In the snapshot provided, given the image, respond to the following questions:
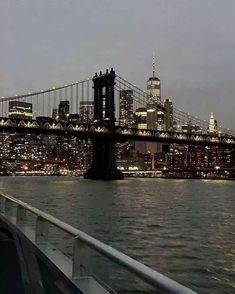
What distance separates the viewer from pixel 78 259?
414cm

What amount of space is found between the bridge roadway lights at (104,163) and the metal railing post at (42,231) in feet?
381

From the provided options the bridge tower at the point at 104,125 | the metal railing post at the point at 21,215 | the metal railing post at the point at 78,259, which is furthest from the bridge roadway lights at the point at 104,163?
the metal railing post at the point at 78,259

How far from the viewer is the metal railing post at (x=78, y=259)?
4113 mm

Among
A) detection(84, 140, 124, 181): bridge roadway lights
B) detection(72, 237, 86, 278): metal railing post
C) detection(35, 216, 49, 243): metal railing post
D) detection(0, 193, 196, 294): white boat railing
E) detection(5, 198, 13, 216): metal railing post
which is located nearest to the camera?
detection(0, 193, 196, 294): white boat railing

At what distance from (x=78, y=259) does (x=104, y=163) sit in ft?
400

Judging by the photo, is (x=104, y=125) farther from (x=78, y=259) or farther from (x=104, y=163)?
(x=78, y=259)

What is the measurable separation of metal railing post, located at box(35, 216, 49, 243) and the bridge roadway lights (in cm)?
11601

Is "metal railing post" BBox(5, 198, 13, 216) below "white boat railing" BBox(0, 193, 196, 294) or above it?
below

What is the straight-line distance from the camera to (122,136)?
409ft

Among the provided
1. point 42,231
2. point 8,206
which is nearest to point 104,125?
point 8,206

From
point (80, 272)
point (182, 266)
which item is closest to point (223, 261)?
point (182, 266)

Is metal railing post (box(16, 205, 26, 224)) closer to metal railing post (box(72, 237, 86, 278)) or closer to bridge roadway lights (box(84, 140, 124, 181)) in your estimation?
metal railing post (box(72, 237, 86, 278))

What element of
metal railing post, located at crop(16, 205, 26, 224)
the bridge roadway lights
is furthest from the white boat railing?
the bridge roadway lights

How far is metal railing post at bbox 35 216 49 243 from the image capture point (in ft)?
19.0
